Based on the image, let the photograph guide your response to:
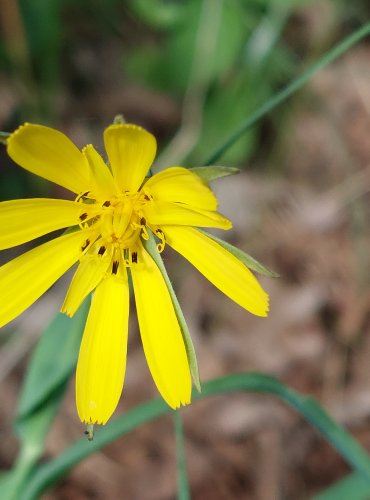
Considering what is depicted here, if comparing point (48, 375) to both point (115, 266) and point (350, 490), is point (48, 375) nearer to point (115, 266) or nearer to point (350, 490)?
point (115, 266)

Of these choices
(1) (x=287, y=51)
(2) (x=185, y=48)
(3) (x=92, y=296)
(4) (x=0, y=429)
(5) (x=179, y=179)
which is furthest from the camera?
(1) (x=287, y=51)

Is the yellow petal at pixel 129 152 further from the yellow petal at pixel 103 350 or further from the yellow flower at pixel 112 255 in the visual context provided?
the yellow petal at pixel 103 350

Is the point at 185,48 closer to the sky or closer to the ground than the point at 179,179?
closer to the sky

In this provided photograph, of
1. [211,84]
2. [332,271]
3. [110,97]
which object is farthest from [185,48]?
[332,271]

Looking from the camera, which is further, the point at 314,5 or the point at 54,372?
the point at 314,5

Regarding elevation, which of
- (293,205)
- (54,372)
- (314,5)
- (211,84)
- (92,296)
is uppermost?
(314,5)

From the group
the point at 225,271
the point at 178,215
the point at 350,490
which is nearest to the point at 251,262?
the point at 225,271

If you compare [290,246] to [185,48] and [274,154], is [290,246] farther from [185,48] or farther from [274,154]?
[185,48]
